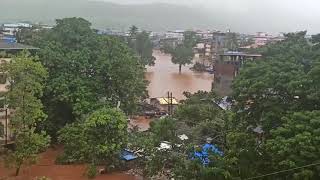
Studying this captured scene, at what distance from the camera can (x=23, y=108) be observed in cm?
1834

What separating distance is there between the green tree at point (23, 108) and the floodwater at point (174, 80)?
2220cm

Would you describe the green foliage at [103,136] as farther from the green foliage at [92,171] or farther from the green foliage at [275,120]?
the green foliage at [275,120]

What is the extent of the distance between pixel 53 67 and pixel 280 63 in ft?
37.5

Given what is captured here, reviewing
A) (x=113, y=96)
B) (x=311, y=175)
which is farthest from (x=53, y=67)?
(x=311, y=175)

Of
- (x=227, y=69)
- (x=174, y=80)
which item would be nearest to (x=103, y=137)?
(x=227, y=69)

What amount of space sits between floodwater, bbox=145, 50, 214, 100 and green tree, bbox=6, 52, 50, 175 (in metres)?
22.2

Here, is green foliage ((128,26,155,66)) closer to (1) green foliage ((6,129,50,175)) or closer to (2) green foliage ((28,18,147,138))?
(2) green foliage ((28,18,147,138))

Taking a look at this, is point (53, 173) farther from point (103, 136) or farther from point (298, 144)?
point (298, 144)

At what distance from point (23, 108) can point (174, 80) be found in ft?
109

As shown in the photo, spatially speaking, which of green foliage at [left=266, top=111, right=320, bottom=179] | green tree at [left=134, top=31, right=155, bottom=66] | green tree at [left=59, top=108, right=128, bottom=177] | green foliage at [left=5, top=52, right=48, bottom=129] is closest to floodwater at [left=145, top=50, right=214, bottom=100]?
green tree at [left=134, top=31, right=155, bottom=66]

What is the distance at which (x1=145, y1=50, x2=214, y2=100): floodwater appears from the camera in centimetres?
4363

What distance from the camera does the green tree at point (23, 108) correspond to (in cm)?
1834

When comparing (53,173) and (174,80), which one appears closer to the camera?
(53,173)

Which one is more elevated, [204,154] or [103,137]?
[204,154]
